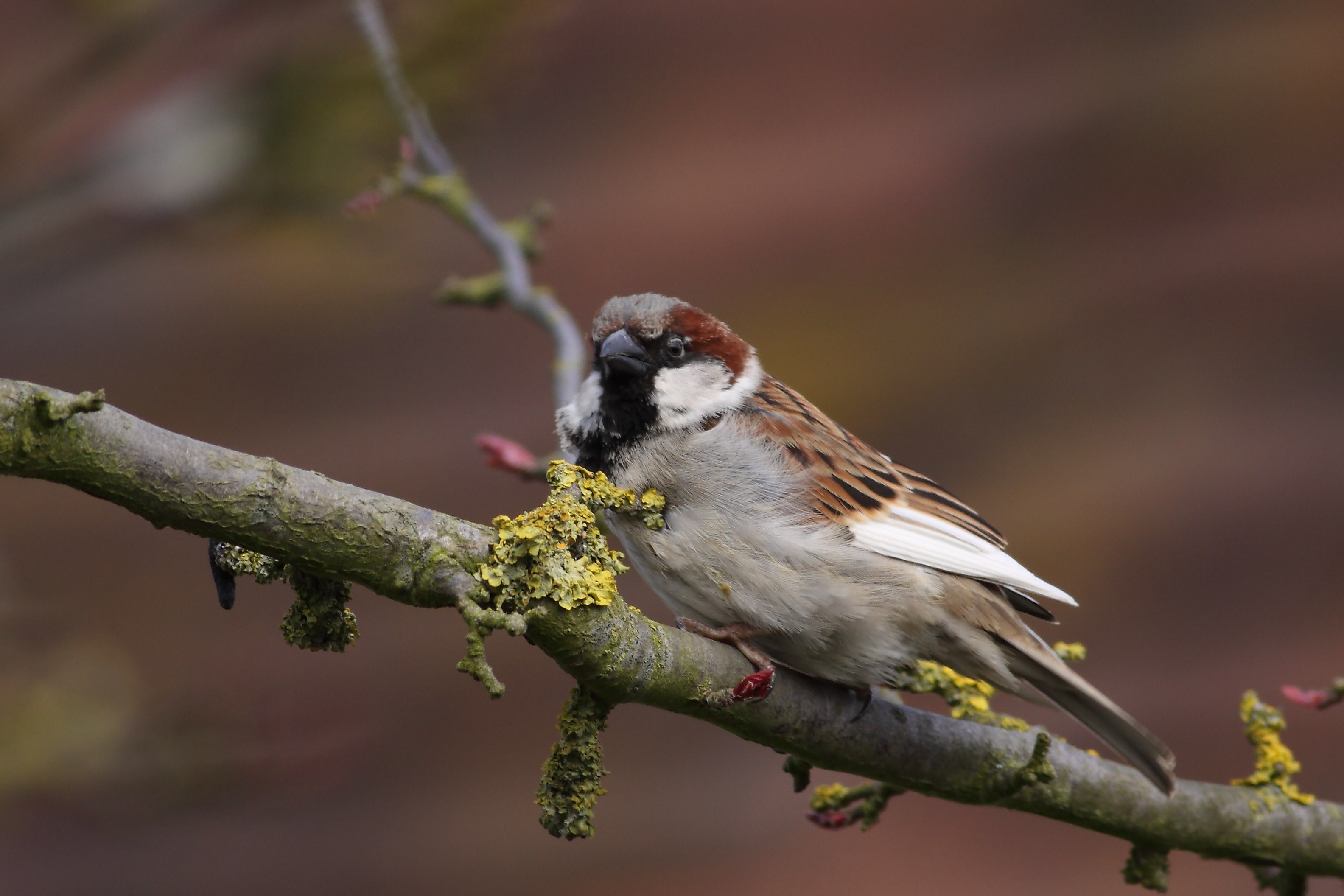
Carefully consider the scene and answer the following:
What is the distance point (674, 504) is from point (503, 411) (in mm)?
2246

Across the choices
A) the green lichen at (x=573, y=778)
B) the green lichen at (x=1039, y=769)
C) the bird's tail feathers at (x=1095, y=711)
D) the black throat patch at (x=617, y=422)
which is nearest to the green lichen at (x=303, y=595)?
the green lichen at (x=573, y=778)

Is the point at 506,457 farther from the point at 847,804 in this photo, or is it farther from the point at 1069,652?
the point at 1069,652

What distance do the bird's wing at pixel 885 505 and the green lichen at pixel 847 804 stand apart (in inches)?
12.9

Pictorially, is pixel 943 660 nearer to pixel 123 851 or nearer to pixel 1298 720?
pixel 1298 720

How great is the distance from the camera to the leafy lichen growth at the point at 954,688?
1.75 metres

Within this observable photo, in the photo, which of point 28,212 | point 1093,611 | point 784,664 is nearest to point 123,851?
point 28,212

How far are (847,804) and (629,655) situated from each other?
71 cm

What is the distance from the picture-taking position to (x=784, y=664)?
5.46ft

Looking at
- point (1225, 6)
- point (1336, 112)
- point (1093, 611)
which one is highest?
point (1225, 6)

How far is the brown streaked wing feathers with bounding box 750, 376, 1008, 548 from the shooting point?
173cm

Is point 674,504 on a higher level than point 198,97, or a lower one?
lower

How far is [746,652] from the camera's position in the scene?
1.48 metres

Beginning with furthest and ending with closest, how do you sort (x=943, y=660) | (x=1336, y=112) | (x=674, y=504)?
(x=1336, y=112)
(x=943, y=660)
(x=674, y=504)

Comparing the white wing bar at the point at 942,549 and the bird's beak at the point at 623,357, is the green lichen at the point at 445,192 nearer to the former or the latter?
the bird's beak at the point at 623,357
